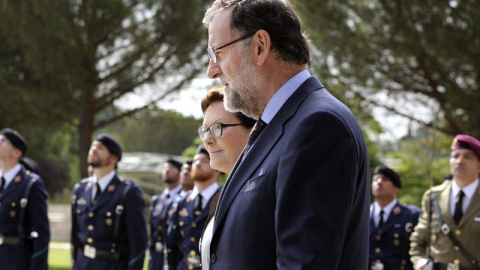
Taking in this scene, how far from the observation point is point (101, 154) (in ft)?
28.1

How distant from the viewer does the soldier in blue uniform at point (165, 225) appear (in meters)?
→ 9.25

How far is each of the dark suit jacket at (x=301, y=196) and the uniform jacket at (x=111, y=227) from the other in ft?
18.5

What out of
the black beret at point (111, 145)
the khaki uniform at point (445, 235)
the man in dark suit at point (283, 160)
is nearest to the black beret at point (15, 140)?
the black beret at point (111, 145)

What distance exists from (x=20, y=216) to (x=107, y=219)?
114cm

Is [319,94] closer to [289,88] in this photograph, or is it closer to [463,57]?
[289,88]

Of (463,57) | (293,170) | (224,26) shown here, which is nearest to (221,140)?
(224,26)

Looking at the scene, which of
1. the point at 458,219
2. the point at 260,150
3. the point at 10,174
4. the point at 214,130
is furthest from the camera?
the point at 10,174

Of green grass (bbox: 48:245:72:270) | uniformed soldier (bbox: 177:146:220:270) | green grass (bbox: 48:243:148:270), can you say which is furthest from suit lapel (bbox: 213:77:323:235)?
green grass (bbox: 48:245:72:270)

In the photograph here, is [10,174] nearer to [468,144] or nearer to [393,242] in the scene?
[393,242]

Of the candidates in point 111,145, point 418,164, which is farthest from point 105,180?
point 418,164

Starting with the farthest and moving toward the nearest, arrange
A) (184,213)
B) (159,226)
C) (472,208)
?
1. (159,226)
2. (184,213)
3. (472,208)

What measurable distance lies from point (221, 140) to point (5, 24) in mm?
18040

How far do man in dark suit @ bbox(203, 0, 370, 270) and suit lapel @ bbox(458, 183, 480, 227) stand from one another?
17.7 feet

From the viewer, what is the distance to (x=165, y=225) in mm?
10555
